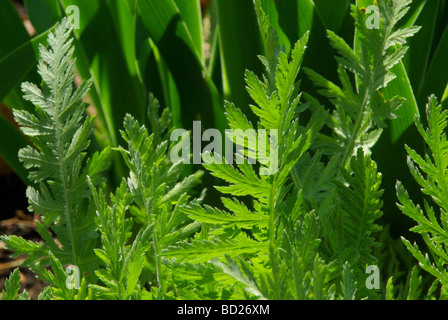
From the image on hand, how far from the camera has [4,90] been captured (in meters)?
0.61

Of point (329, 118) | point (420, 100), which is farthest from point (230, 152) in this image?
point (420, 100)

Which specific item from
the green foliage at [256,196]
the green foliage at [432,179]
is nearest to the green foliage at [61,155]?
the green foliage at [256,196]

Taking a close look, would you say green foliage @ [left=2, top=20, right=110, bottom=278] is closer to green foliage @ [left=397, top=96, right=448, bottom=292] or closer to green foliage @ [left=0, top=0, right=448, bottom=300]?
green foliage @ [left=0, top=0, right=448, bottom=300]

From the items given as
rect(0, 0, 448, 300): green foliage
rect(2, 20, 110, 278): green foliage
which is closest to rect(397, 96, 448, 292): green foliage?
rect(0, 0, 448, 300): green foliage

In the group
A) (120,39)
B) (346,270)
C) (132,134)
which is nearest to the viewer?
(346,270)

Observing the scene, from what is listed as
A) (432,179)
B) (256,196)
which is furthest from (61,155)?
(432,179)

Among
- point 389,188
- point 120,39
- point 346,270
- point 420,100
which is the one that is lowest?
point 346,270

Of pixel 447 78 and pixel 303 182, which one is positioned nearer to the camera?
pixel 303 182

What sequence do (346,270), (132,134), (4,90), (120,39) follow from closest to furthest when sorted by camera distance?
(346,270), (132,134), (4,90), (120,39)

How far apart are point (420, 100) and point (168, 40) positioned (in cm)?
33

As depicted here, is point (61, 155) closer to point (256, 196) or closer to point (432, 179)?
point (256, 196)

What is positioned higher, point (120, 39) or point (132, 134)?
point (120, 39)

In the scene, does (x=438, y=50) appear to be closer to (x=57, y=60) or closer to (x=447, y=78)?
(x=447, y=78)

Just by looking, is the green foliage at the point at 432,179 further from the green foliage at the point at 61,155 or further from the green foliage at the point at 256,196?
the green foliage at the point at 61,155
